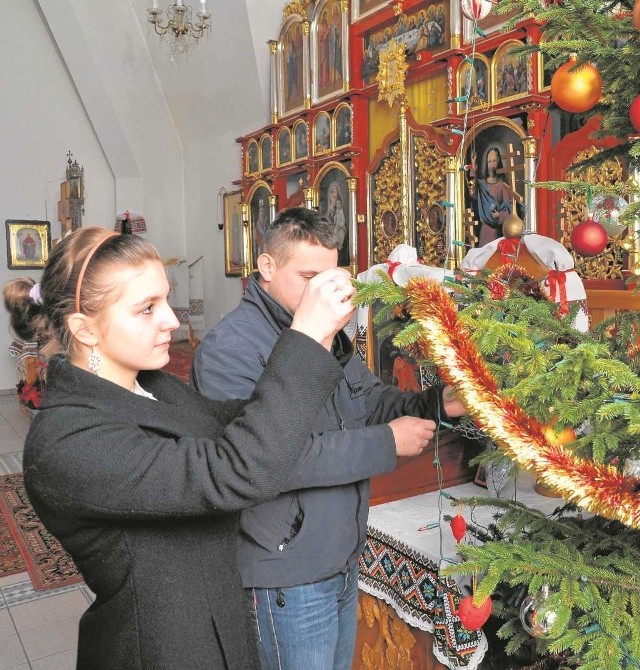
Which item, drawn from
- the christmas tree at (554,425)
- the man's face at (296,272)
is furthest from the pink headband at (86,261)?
the man's face at (296,272)

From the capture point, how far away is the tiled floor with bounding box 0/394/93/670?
309 centimetres

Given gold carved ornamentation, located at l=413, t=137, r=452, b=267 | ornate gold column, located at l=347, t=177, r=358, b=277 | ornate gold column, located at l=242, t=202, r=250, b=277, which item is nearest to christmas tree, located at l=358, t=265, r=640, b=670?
gold carved ornamentation, located at l=413, t=137, r=452, b=267

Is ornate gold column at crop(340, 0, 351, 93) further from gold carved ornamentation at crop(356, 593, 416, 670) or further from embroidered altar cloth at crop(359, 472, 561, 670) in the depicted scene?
gold carved ornamentation at crop(356, 593, 416, 670)

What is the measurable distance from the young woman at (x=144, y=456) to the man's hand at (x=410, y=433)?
0.49 m

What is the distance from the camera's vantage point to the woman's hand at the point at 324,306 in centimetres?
111

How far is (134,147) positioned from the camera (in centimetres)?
970

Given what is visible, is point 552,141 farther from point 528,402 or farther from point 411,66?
point 528,402

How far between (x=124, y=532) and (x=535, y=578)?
713mm

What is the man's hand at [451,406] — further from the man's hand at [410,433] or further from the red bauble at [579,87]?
the red bauble at [579,87]

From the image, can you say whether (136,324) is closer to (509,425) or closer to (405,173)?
(509,425)

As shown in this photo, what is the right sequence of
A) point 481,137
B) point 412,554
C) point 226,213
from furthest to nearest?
point 226,213, point 481,137, point 412,554

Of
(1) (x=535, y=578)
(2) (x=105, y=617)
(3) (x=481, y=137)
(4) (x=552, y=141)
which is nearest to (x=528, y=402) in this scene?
(1) (x=535, y=578)

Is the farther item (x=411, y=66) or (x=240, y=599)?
(x=411, y=66)

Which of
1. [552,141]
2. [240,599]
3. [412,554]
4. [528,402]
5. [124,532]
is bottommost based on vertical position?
[412,554]
